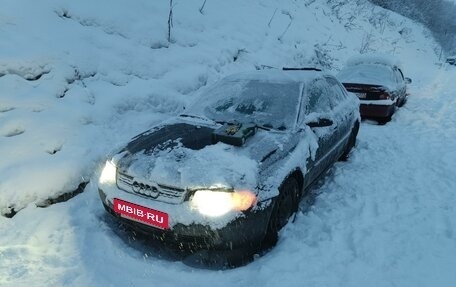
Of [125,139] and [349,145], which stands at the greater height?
[125,139]

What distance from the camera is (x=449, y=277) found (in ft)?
12.4

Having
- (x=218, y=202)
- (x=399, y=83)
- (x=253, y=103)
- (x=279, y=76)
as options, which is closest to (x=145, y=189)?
(x=218, y=202)

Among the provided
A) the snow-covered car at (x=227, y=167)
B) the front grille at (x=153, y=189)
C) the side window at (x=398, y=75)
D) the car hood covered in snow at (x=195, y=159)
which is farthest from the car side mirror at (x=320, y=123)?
the side window at (x=398, y=75)

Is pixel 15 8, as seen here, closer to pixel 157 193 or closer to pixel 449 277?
pixel 157 193

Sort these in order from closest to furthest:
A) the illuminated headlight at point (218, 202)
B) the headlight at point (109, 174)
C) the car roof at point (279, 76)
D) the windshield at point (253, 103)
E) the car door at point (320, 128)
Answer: the illuminated headlight at point (218, 202) < the headlight at point (109, 174) < the windshield at point (253, 103) < the car door at point (320, 128) < the car roof at point (279, 76)

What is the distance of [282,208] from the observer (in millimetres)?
4152

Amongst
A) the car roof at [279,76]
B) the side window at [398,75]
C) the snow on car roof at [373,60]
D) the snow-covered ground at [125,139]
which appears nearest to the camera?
the snow-covered ground at [125,139]

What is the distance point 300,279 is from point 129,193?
1650mm

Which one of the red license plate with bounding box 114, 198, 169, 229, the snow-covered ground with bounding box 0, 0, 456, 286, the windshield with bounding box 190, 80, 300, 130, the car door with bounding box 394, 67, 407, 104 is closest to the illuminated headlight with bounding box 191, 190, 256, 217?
the red license plate with bounding box 114, 198, 169, 229

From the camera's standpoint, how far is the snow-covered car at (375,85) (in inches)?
359

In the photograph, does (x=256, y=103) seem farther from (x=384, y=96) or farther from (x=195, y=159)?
(x=384, y=96)

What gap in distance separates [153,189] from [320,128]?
92.0 inches

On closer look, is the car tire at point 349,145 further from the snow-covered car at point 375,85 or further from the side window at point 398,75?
the side window at point 398,75

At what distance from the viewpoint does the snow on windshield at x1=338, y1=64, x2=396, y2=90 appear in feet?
31.0
